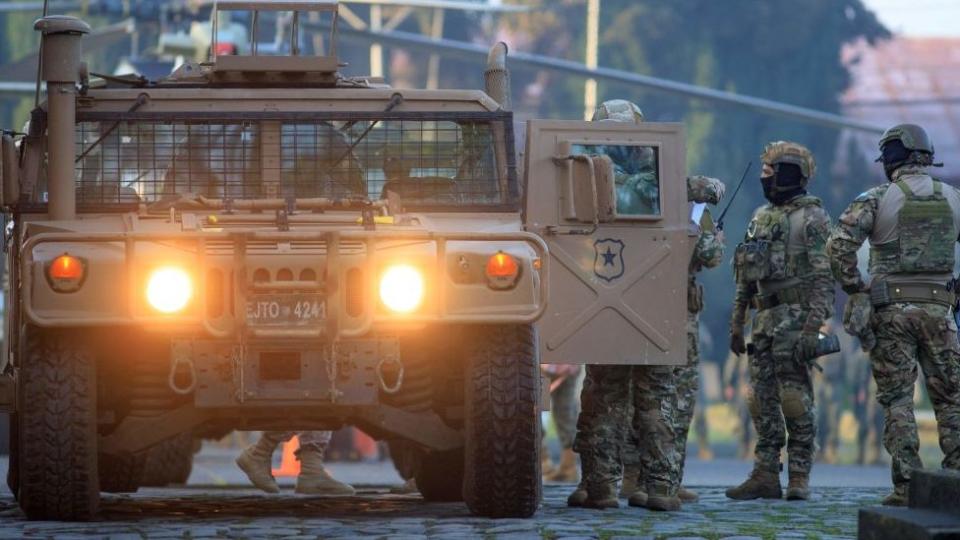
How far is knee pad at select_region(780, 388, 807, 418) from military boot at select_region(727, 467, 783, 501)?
0.34 metres

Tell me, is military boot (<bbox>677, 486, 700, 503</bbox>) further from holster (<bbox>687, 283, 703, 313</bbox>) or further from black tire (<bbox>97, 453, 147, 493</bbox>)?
black tire (<bbox>97, 453, 147, 493</bbox>)

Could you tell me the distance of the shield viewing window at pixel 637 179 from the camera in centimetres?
1348

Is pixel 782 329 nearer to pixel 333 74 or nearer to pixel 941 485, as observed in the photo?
pixel 333 74

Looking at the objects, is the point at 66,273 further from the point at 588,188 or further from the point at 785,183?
the point at 785,183

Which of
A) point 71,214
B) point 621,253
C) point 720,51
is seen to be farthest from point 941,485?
point 720,51

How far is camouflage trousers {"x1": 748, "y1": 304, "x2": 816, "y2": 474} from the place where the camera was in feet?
49.7

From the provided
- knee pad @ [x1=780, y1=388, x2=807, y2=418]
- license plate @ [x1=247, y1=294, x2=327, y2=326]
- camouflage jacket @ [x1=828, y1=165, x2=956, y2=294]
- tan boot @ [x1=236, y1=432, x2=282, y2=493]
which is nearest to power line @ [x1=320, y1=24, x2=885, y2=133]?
tan boot @ [x1=236, y1=432, x2=282, y2=493]

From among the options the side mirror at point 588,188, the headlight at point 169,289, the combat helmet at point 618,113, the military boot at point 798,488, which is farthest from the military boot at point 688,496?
the headlight at point 169,289

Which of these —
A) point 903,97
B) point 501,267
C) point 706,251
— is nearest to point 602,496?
point 706,251

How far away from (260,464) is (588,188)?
4.03 metres

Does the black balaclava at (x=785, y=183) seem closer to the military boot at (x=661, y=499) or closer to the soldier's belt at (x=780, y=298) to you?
the soldier's belt at (x=780, y=298)

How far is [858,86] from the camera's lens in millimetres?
74875

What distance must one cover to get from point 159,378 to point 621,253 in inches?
91.0

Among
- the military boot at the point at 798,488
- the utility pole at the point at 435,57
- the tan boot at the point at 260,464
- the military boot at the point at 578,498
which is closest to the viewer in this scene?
the military boot at the point at 578,498
